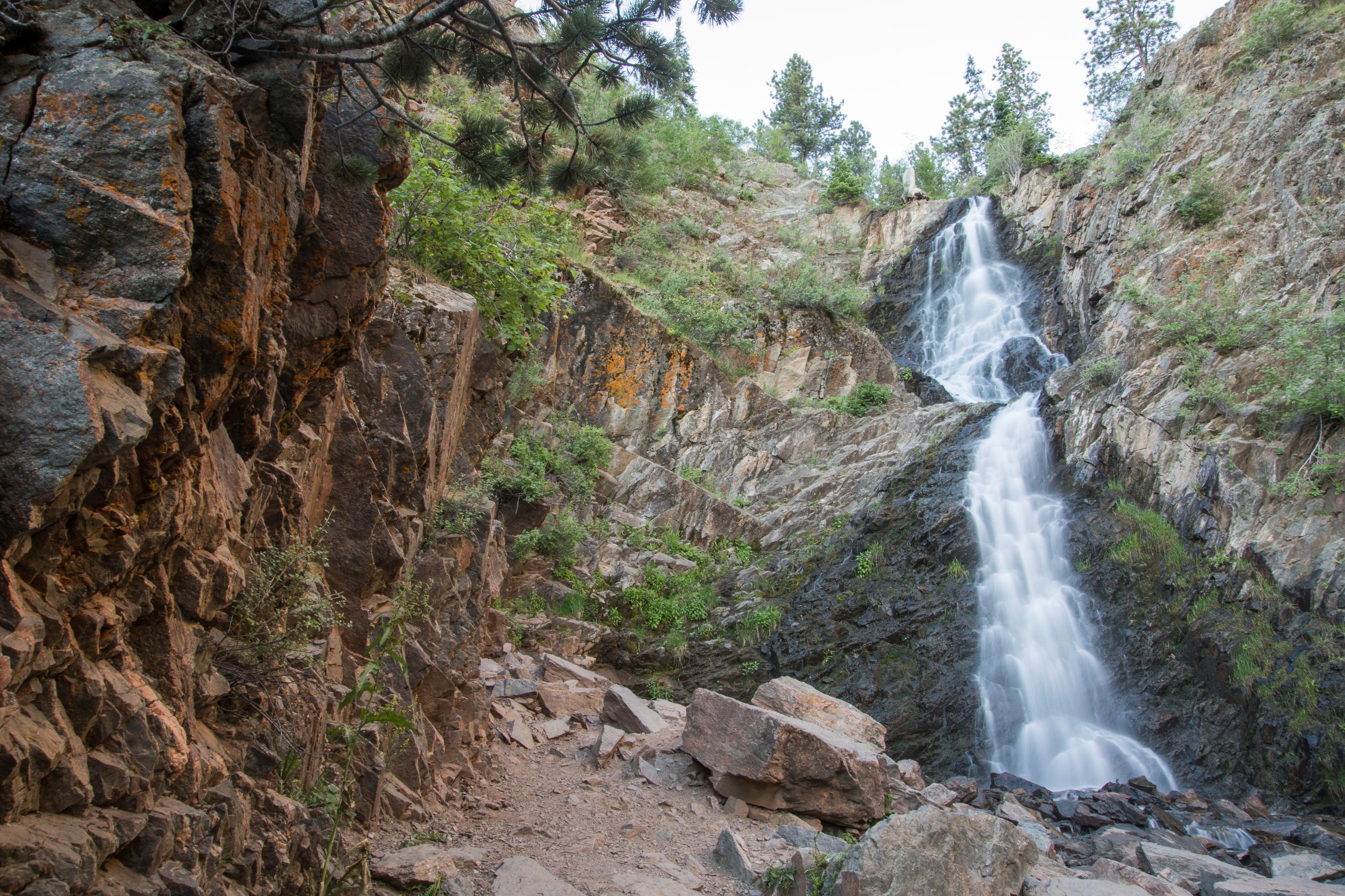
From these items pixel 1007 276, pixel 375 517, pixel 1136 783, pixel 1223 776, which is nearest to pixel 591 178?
pixel 375 517

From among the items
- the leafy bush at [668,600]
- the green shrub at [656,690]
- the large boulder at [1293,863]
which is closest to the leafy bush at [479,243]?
the green shrub at [656,690]

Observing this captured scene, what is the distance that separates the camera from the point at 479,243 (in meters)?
8.11

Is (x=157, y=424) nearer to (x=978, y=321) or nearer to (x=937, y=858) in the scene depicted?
(x=937, y=858)

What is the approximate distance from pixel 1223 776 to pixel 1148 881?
17.4ft

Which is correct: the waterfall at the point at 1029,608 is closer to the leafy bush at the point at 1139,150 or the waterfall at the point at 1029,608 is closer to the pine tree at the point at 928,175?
the leafy bush at the point at 1139,150

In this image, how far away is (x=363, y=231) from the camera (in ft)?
16.1

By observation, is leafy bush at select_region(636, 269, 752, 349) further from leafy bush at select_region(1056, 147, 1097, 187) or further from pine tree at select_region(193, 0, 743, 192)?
pine tree at select_region(193, 0, 743, 192)

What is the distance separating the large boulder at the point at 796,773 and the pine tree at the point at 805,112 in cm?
4212

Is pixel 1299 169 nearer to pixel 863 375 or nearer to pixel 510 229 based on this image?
pixel 863 375

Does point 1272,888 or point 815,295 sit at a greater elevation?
point 815,295

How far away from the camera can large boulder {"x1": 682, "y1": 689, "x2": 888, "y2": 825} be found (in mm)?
7391

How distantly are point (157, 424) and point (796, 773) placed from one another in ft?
21.4

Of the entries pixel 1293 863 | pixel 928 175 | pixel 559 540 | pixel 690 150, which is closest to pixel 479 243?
pixel 559 540

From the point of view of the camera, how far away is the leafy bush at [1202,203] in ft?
58.5
